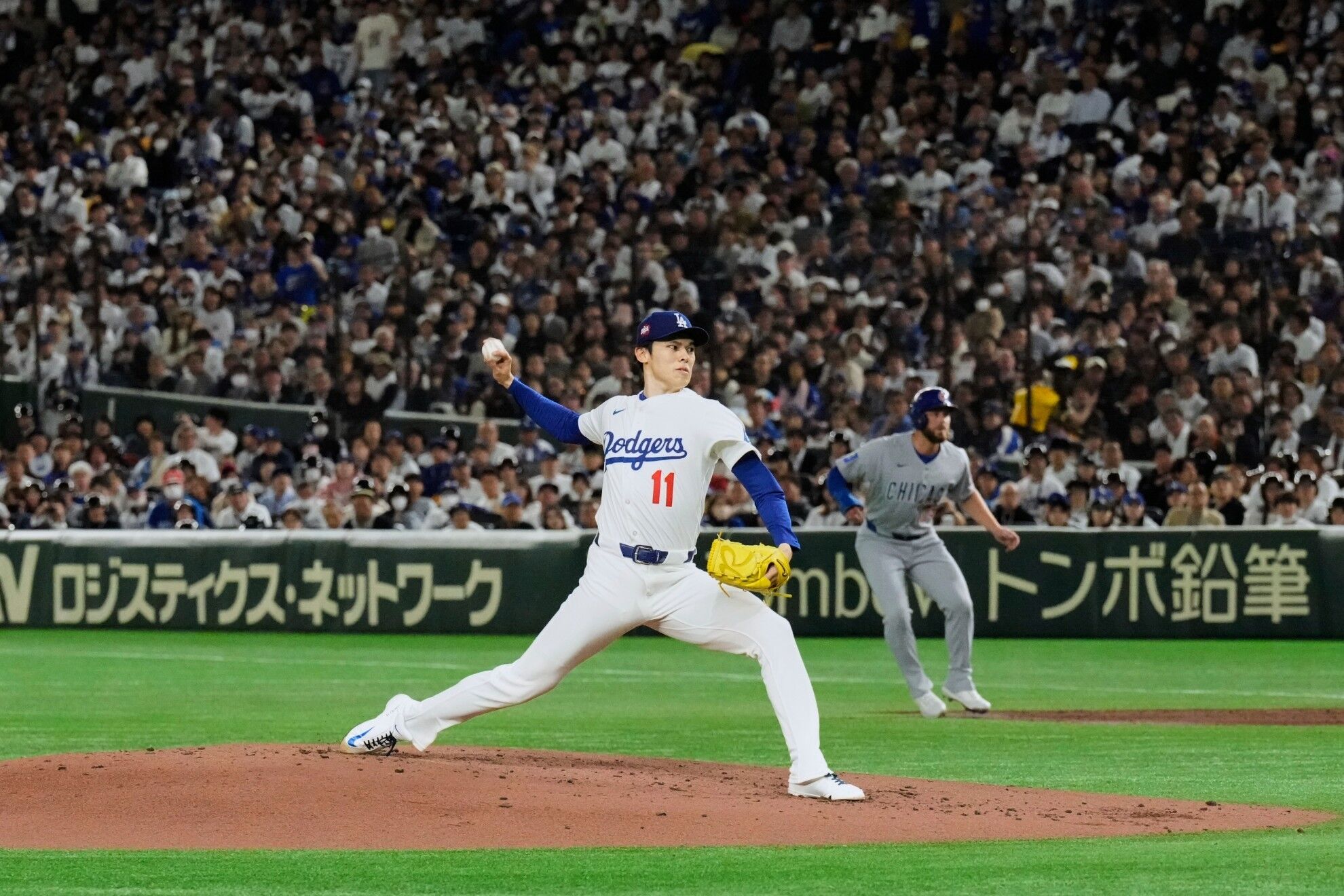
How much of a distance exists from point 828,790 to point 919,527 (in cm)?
458

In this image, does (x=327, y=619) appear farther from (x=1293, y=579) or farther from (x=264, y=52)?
(x=264, y=52)

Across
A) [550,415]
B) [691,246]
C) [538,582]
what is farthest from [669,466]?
[691,246]

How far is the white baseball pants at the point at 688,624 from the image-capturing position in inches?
307

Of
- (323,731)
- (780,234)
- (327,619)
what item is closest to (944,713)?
(323,731)

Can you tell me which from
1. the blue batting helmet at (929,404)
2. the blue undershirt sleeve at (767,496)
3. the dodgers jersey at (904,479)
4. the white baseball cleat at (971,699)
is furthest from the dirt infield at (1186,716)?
the blue undershirt sleeve at (767,496)

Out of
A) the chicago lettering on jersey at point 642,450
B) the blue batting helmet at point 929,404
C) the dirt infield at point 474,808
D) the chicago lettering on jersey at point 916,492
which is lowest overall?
the dirt infield at point 474,808

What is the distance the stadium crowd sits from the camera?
19172 mm

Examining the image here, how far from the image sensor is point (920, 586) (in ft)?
39.9

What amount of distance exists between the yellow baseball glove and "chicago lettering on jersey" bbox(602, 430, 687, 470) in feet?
1.29

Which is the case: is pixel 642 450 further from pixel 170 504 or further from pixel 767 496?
pixel 170 504

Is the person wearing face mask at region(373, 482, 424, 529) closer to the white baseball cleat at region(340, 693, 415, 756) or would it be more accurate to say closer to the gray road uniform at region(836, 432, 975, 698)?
the gray road uniform at region(836, 432, 975, 698)

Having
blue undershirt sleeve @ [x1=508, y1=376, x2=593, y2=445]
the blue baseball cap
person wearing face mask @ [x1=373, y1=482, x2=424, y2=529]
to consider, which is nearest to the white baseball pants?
blue undershirt sleeve @ [x1=508, y1=376, x2=593, y2=445]

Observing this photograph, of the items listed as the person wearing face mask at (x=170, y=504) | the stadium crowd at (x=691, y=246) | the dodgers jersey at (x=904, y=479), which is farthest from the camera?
the person wearing face mask at (x=170, y=504)

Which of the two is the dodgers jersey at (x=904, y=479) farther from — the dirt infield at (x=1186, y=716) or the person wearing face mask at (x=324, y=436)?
the person wearing face mask at (x=324, y=436)
